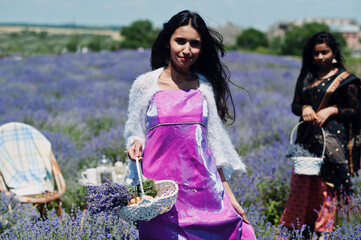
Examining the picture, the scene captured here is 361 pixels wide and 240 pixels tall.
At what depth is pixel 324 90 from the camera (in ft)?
9.29

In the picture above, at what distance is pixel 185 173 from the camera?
5.89 feet

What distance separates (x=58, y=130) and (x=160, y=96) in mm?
3526

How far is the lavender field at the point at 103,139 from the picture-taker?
2283 mm

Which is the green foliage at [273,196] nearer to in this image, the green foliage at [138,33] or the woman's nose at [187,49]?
the woman's nose at [187,49]

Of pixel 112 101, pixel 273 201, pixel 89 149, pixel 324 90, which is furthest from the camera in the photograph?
pixel 112 101

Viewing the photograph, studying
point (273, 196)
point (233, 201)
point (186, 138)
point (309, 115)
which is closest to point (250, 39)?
point (273, 196)

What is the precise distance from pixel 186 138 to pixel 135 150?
0.27 metres

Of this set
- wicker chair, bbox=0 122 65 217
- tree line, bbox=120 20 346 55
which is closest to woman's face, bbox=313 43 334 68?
wicker chair, bbox=0 122 65 217

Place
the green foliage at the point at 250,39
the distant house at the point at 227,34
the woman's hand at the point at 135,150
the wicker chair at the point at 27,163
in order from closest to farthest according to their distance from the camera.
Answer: the woman's hand at the point at 135,150
the distant house at the point at 227,34
the wicker chair at the point at 27,163
the green foliage at the point at 250,39

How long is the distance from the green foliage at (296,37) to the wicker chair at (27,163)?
122 ft

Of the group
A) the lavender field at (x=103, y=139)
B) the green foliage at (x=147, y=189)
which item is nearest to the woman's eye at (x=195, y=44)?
the green foliage at (x=147, y=189)

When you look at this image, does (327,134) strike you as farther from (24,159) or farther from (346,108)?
(24,159)

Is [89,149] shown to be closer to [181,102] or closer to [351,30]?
[181,102]

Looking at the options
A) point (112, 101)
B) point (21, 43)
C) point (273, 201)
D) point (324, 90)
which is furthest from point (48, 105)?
point (21, 43)
